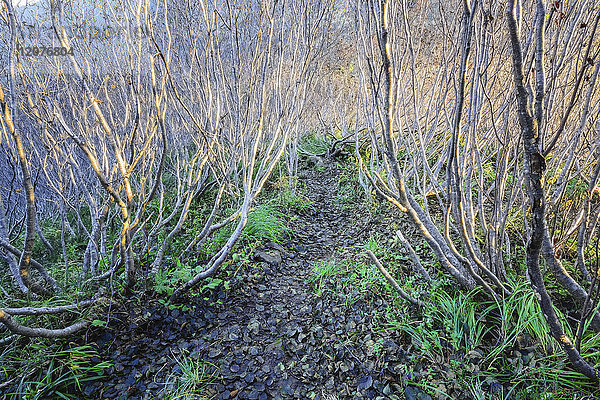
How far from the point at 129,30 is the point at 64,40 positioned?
0.43 meters

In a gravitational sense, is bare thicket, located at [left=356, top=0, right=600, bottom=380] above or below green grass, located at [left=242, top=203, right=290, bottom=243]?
above

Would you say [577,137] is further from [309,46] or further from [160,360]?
[160,360]

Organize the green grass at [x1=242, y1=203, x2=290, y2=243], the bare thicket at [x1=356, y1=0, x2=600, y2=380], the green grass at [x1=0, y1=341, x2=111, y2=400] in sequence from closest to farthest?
1. the bare thicket at [x1=356, y1=0, x2=600, y2=380]
2. the green grass at [x1=0, y1=341, x2=111, y2=400]
3. the green grass at [x1=242, y1=203, x2=290, y2=243]

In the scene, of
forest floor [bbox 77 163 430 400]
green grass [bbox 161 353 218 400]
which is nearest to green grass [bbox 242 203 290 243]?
forest floor [bbox 77 163 430 400]

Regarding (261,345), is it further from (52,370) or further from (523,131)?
(523,131)

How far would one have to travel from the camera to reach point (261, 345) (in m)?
2.34

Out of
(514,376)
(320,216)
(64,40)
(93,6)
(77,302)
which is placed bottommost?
(320,216)

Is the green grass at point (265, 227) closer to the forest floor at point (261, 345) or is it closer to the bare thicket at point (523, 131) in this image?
the forest floor at point (261, 345)

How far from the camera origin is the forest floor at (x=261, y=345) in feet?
6.40

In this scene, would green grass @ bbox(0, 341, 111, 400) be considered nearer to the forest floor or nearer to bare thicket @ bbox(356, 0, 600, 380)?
the forest floor

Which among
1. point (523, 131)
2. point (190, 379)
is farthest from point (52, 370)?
point (523, 131)

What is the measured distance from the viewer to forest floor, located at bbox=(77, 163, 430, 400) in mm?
1951

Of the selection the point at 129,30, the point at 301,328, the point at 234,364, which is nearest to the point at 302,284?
the point at 301,328

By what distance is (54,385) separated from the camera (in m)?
1.88
